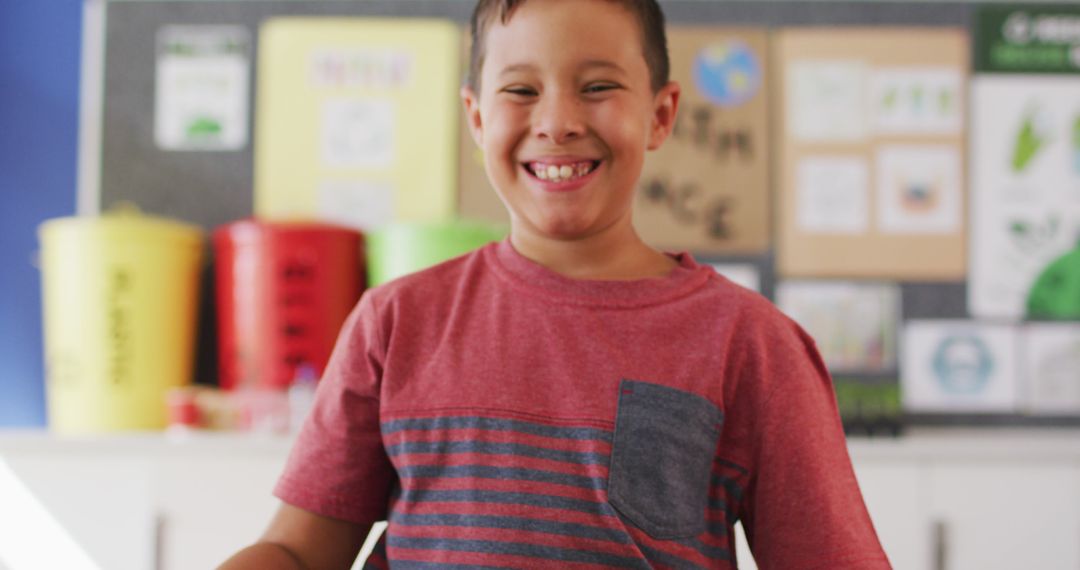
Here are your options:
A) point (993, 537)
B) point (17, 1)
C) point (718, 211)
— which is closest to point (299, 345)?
point (718, 211)

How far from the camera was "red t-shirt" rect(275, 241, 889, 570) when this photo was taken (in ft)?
1.88

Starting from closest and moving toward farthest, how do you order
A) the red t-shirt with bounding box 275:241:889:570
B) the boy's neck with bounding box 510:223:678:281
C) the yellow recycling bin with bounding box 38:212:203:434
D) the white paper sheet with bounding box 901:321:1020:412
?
the red t-shirt with bounding box 275:241:889:570 → the boy's neck with bounding box 510:223:678:281 → the yellow recycling bin with bounding box 38:212:203:434 → the white paper sheet with bounding box 901:321:1020:412

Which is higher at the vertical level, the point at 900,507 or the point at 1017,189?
the point at 1017,189

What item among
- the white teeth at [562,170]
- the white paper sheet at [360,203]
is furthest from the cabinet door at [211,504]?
the white teeth at [562,170]

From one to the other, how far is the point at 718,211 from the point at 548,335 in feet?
4.15

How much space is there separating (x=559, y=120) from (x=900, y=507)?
1118 mm

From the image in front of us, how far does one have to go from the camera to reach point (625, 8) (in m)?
0.65

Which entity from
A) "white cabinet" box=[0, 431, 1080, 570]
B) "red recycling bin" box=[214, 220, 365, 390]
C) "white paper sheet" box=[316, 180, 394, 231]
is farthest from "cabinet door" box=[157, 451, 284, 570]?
"white paper sheet" box=[316, 180, 394, 231]

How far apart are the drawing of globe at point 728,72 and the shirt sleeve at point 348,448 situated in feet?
4.41

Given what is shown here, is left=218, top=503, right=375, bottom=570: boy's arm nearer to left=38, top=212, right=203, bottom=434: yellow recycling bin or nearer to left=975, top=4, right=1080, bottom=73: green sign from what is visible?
left=38, top=212, right=203, bottom=434: yellow recycling bin

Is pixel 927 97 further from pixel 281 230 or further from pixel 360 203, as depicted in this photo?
pixel 281 230

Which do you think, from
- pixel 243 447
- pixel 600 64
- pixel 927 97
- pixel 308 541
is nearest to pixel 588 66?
pixel 600 64

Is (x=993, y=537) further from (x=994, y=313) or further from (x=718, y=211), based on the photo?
(x=718, y=211)

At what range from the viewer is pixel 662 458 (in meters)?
0.59
